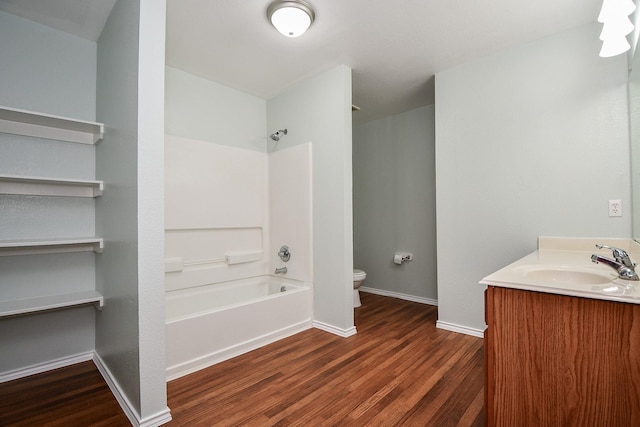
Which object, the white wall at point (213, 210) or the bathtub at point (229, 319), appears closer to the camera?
the bathtub at point (229, 319)

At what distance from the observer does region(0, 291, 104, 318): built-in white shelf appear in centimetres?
168

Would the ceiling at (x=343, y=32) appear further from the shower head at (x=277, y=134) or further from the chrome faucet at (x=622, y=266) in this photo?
the chrome faucet at (x=622, y=266)

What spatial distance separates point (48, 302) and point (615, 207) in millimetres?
3690

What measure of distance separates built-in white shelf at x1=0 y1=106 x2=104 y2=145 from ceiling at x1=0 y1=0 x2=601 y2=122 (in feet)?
2.38

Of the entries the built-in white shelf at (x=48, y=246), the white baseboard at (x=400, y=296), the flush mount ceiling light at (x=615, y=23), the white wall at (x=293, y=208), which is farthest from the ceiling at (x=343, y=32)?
the white baseboard at (x=400, y=296)

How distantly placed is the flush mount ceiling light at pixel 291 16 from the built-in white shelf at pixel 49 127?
53.6 inches

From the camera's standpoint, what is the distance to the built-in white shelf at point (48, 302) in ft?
5.52

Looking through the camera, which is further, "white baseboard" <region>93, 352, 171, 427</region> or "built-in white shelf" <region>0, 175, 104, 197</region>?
"built-in white shelf" <region>0, 175, 104, 197</region>

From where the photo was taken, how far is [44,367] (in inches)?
79.5

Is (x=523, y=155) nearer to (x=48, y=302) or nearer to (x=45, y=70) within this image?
(x=48, y=302)

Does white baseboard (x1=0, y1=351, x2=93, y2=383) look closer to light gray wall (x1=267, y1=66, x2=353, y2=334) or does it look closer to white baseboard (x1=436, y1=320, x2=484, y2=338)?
light gray wall (x1=267, y1=66, x2=353, y2=334)

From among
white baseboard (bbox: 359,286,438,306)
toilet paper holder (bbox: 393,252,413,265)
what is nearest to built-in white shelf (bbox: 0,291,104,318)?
toilet paper holder (bbox: 393,252,413,265)

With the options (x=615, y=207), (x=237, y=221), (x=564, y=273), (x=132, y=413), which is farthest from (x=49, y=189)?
(x=615, y=207)

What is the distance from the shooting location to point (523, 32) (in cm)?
216
